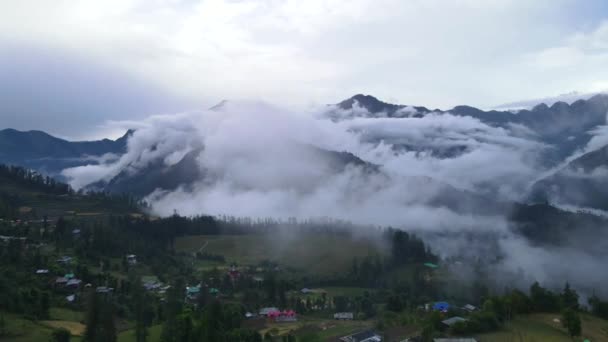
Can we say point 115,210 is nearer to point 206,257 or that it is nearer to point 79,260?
point 206,257

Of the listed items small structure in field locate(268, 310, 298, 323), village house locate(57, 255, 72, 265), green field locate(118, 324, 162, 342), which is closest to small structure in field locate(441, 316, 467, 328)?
small structure in field locate(268, 310, 298, 323)

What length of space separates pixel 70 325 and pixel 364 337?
36.4 meters

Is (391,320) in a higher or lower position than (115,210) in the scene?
lower

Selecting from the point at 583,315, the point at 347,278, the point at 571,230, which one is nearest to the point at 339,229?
the point at 347,278

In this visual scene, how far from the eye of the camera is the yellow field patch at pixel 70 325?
5667 centimetres

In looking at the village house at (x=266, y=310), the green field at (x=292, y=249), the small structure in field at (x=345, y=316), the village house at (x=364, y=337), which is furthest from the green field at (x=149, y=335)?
the green field at (x=292, y=249)

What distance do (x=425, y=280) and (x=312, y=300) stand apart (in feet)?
104

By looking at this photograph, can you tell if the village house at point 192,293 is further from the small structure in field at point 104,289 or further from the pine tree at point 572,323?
the pine tree at point 572,323

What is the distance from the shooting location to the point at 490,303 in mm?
62375

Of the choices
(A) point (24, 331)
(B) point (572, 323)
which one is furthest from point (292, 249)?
(B) point (572, 323)

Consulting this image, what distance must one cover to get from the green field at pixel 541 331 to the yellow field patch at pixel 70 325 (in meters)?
46.5

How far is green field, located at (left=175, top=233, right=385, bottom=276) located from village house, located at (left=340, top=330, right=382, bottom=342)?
6071cm

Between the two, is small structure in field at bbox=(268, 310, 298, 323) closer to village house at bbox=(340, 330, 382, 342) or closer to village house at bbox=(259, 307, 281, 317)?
village house at bbox=(259, 307, 281, 317)

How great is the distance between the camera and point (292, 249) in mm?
144750
